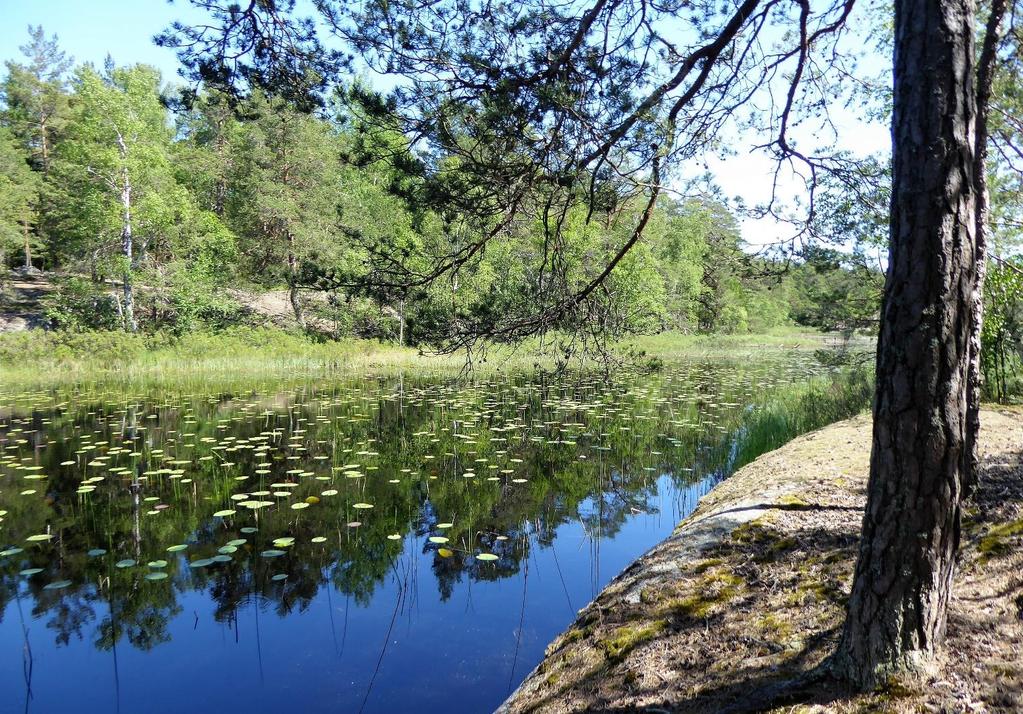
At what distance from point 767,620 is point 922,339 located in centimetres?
145

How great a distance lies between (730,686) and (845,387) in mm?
11158

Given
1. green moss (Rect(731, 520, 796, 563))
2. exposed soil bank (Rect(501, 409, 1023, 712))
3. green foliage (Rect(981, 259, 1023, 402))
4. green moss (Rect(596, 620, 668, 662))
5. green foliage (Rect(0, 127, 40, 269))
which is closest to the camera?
exposed soil bank (Rect(501, 409, 1023, 712))

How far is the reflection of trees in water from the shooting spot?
4586 millimetres

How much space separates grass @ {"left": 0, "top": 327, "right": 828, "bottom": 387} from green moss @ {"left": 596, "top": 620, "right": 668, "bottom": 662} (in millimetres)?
11809

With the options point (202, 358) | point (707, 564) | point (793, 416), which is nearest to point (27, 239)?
point (202, 358)

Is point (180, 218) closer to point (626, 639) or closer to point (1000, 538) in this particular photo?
point (626, 639)

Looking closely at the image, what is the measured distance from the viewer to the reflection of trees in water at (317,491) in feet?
15.0

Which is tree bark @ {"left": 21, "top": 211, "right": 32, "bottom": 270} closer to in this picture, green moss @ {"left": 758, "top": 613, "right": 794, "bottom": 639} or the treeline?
the treeline

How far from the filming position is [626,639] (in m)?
2.82

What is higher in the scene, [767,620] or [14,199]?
[14,199]

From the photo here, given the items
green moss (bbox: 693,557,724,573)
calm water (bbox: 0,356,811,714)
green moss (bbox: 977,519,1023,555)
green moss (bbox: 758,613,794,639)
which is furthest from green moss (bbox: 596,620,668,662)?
green moss (bbox: 977,519,1023,555)

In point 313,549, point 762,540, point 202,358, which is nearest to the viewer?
point 762,540

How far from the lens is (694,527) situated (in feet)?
13.4

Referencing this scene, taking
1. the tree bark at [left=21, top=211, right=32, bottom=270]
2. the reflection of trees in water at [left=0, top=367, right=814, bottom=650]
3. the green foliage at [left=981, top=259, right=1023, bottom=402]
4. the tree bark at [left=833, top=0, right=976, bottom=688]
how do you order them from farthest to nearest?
1. the tree bark at [left=21, top=211, right=32, bottom=270]
2. the green foliage at [left=981, top=259, right=1023, bottom=402]
3. the reflection of trees in water at [left=0, top=367, right=814, bottom=650]
4. the tree bark at [left=833, top=0, right=976, bottom=688]
